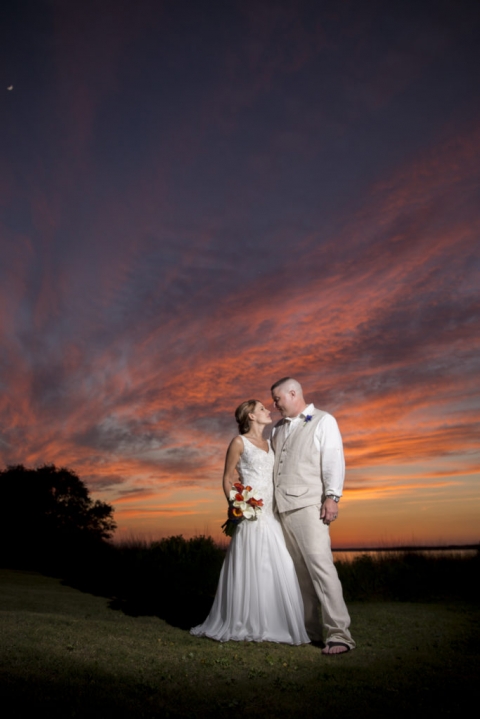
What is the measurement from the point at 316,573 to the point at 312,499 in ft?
2.55

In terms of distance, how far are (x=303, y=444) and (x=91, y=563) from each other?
10.2 metres

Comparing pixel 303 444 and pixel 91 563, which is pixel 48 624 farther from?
pixel 91 563

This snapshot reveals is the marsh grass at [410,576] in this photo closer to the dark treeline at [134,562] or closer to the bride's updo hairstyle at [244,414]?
the dark treeline at [134,562]

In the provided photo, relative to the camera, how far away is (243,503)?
22.2 ft

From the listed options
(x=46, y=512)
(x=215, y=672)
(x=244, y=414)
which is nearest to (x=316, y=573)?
(x=215, y=672)

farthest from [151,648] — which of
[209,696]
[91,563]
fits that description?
[91,563]

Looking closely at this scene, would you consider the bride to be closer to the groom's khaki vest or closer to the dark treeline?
the groom's khaki vest

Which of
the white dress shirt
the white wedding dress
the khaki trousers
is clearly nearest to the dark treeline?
the white wedding dress

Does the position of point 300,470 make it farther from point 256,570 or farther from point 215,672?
point 215,672

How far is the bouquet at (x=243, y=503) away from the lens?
6766mm

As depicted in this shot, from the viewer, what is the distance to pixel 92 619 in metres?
7.79

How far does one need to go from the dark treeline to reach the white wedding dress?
4.76 feet

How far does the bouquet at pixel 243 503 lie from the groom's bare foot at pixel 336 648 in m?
1.53

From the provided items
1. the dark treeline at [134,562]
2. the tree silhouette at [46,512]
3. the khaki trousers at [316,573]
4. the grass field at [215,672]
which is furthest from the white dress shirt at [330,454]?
the tree silhouette at [46,512]
